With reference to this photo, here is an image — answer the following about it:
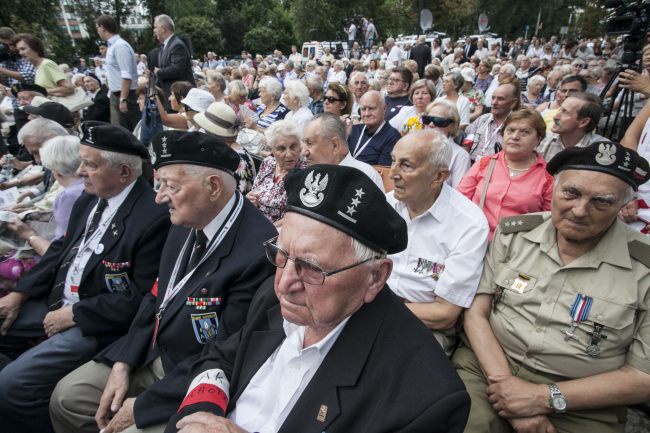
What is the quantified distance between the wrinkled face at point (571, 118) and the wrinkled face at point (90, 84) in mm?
9206

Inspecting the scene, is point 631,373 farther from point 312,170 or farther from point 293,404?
point 312,170

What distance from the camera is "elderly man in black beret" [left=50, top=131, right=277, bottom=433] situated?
7.14 ft

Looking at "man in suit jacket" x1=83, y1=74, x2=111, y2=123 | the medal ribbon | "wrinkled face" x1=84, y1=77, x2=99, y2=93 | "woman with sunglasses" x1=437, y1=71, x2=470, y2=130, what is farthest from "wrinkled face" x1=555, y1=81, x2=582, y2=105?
"wrinkled face" x1=84, y1=77, x2=99, y2=93

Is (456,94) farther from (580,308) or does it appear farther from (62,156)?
(62,156)

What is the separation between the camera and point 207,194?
2334 millimetres

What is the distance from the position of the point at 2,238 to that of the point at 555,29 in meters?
47.8

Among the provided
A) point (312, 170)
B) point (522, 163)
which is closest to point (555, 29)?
point (522, 163)

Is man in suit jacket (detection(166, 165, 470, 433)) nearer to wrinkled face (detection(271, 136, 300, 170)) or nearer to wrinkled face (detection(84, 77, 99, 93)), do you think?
wrinkled face (detection(271, 136, 300, 170))

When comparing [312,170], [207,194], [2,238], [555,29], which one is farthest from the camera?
[555,29]

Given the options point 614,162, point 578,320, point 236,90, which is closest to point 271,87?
point 236,90

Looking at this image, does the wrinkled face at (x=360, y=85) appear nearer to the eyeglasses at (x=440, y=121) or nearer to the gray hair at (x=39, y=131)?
the eyeglasses at (x=440, y=121)

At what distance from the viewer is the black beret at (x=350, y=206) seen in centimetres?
143

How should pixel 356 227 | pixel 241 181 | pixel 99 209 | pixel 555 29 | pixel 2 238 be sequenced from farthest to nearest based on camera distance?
1. pixel 555 29
2. pixel 241 181
3. pixel 2 238
4. pixel 99 209
5. pixel 356 227

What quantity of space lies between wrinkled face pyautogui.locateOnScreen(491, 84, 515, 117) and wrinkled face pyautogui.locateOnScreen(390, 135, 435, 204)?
8.92 ft
